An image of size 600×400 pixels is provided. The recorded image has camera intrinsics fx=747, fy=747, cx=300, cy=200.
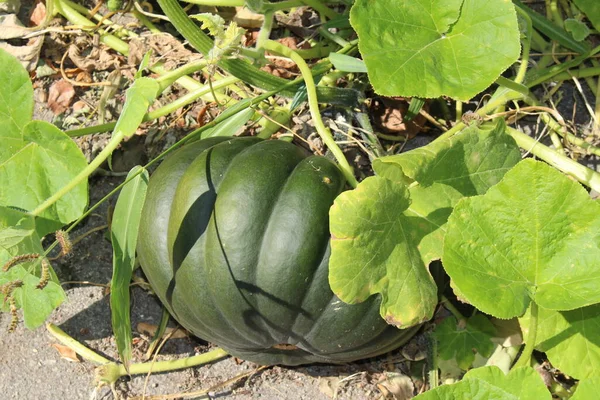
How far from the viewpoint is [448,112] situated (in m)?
2.47

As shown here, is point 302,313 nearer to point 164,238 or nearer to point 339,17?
point 164,238

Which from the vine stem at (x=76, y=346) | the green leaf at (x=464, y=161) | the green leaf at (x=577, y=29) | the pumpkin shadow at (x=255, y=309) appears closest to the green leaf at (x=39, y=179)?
the pumpkin shadow at (x=255, y=309)

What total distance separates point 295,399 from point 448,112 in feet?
3.45

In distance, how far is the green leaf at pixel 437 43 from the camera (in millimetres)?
1734

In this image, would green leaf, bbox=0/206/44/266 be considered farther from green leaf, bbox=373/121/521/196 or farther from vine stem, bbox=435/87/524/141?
vine stem, bbox=435/87/524/141

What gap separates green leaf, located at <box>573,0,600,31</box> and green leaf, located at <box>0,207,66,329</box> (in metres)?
1.76

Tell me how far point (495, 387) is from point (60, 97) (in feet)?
5.92

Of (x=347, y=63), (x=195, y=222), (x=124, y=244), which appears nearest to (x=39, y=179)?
(x=124, y=244)

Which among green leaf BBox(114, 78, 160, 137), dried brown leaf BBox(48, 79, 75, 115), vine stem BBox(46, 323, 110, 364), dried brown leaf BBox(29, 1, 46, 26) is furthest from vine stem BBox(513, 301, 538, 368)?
dried brown leaf BBox(29, 1, 46, 26)

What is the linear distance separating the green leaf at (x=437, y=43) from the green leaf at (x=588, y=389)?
0.70 m

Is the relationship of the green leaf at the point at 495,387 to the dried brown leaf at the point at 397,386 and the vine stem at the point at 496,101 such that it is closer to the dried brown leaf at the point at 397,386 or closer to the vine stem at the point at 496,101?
the dried brown leaf at the point at 397,386

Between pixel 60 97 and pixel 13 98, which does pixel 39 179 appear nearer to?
pixel 13 98

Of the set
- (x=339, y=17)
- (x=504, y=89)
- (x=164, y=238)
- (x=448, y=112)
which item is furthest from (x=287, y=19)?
(x=164, y=238)

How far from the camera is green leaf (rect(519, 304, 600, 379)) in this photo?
6.49ft
